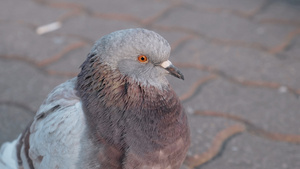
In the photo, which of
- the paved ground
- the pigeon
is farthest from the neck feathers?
the paved ground

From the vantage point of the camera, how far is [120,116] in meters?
2.22

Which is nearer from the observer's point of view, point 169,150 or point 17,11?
point 169,150

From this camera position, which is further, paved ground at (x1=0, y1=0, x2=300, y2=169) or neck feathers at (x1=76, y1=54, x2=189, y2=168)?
paved ground at (x1=0, y1=0, x2=300, y2=169)

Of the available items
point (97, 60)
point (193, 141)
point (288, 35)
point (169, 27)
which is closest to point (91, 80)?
point (97, 60)

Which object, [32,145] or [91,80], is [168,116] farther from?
[32,145]

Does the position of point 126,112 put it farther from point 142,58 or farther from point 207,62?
point 207,62

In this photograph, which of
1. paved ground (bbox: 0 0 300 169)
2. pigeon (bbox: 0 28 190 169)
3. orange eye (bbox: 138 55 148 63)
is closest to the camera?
pigeon (bbox: 0 28 190 169)

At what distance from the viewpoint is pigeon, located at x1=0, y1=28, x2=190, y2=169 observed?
2.18 metres

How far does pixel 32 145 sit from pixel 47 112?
0.18 metres

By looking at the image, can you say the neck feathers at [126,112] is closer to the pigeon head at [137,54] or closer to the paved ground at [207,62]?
the pigeon head at [137,54]

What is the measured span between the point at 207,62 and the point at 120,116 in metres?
1.67

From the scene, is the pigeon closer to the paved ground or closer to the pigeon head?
the pigeon head

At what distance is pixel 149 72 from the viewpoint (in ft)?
7.61

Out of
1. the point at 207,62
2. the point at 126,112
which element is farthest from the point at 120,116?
the point at 207,62
